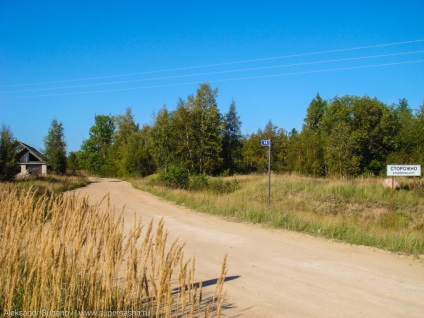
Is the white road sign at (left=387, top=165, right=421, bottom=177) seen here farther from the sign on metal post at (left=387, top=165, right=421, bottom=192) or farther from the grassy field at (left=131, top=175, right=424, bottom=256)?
the grassy field at (left=131, top=175, right=424, bottom=256)

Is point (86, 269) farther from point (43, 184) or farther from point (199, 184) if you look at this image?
point (43, 184)

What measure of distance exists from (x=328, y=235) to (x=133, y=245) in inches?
340

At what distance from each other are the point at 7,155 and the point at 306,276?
3076 cm

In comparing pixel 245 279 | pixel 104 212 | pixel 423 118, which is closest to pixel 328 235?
pixel 245 279

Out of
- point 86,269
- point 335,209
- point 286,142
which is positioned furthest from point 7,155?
point 286,142

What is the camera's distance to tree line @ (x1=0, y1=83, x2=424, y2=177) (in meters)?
43.6

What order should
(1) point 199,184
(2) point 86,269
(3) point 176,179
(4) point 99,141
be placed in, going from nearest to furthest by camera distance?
(2) point 86,269
(1) point 199,184
(3) point 176,179
(4) point 99,141

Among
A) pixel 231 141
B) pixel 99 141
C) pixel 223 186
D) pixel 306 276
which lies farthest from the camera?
pixel 99 141

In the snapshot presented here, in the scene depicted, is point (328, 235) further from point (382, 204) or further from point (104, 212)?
point (382, 204)

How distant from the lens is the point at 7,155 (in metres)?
30.3

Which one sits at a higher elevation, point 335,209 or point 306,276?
point 306,276

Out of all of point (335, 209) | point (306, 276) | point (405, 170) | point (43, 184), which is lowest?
point (335, 209)

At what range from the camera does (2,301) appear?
3492 mm

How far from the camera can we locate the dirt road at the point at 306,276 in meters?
5.00
